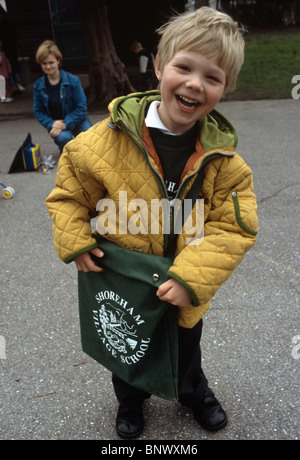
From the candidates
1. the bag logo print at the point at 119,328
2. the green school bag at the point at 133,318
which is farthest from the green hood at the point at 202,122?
the bag logo print at the point at 119,328

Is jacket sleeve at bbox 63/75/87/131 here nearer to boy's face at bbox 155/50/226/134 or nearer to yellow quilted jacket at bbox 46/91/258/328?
yellow quilted jacket at bbox 46/91/258/328

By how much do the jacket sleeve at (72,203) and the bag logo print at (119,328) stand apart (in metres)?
0.21

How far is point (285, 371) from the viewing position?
2.22 meters

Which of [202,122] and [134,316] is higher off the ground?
[202,122]

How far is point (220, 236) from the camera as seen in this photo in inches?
57.3

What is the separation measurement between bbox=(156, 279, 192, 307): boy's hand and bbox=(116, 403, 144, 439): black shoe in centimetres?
75

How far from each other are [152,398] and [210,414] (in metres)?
0.32

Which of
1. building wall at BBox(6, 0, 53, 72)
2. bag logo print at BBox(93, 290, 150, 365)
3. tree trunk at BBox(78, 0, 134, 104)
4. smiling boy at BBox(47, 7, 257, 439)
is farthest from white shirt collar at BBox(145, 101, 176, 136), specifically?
building wall at BBox(6, 0, 53, 72)

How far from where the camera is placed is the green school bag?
1495 mm

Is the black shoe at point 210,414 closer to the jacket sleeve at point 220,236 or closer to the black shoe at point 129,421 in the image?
the black shoe at point 129,421

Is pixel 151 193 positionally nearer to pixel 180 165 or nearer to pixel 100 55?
pixel 180 165

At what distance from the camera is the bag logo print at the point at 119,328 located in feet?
5.14

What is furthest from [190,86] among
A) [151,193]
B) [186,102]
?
[151,193]
